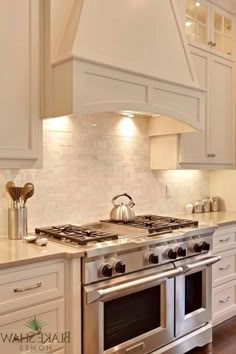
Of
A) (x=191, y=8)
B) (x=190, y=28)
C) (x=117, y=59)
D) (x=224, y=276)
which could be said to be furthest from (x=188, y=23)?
(x=224, y=276)

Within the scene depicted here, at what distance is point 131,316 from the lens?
227 centimetres

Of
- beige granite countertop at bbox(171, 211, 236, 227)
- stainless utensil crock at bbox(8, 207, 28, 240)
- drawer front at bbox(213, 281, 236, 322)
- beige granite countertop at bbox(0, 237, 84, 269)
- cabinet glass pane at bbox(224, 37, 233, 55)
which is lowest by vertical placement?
drawer front at bbox(213, 281, 236, 322)

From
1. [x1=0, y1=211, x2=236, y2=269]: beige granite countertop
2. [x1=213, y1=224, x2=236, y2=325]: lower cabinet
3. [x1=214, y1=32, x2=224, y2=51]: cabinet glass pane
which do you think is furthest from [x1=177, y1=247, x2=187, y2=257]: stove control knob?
[x1=214, y1=32, x2=224, y2=51]: cabinet glass pane

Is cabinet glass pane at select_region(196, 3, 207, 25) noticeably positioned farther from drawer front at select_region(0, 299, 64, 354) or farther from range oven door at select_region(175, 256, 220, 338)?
drawer front at select_region(0, 299, 64, 354)

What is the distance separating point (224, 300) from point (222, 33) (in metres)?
2.63

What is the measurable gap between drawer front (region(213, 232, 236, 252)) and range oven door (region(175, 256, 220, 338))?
0.26 m

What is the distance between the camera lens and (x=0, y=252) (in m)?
1.93

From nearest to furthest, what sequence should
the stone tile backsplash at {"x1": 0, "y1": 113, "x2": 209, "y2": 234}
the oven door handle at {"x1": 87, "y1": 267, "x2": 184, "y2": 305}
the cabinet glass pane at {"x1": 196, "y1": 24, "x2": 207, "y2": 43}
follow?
the oven door handle at {"x1": 87, "y1": 267, "x2": 184, "y2": 305} < the stone tile backsplash at {"x1": 0, "y1": 113, "x2": 209, "y2": 234} < the cabinet glass pane at {"x1": 196, "y1": 24, "x2": 207, "y2": 43}

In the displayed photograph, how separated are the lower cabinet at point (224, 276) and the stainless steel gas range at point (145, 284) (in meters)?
0.29

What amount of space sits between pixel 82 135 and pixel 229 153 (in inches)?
67.8

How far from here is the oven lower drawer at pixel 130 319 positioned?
204 centimetres

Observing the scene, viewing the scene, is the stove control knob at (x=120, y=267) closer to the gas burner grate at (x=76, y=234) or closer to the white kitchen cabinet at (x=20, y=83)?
the gas burner grate at (x=76, y=234)

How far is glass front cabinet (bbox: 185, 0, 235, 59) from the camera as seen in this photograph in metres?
3.27

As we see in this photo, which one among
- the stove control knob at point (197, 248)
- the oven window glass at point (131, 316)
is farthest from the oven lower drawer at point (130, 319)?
the stove control knob at point (197, 248)
